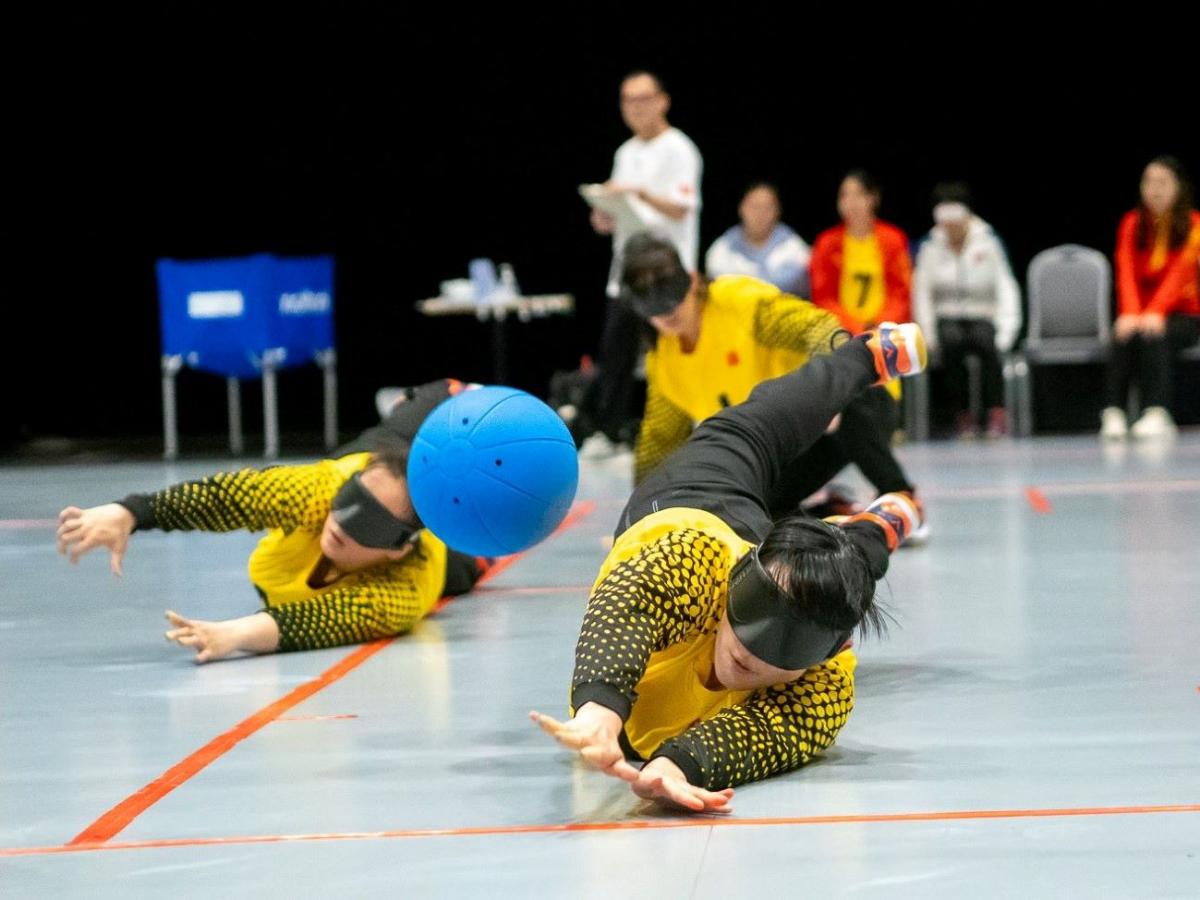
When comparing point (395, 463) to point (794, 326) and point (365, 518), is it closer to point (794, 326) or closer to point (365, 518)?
point (365, 518)

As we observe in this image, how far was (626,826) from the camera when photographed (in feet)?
7.61

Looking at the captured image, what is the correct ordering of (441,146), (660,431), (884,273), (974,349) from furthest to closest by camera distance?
(441,146)
(974,349)
(884,273)
(660,431)

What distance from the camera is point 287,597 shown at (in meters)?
4.11

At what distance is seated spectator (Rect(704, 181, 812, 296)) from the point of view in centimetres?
949

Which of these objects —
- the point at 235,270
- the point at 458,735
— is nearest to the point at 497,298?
the point at 235,270

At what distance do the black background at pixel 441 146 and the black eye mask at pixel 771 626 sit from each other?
9.55m

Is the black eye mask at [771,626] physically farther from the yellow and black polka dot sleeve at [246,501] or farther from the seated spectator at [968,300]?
the seated spectator at [968,300]

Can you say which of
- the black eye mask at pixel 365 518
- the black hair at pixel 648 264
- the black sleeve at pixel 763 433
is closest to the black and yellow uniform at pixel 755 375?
the black hair at pixel 648 264

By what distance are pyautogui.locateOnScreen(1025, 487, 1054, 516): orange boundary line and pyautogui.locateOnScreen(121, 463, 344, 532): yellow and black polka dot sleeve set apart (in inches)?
122

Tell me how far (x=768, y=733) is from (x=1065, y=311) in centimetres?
835

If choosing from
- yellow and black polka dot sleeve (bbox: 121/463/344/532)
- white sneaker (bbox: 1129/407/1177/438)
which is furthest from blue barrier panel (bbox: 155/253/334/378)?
yellow and black polka dot sleeve (bbox: 121/463/344/532)

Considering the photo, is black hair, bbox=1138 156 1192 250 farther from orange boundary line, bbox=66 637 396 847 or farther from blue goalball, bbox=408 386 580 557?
orange boundary line, bbox=66 637 396 847

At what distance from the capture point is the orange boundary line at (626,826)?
2277 millimetres

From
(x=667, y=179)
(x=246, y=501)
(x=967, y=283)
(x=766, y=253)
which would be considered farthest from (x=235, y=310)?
(x=246, y=501)
